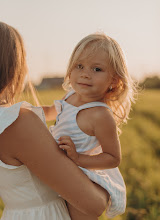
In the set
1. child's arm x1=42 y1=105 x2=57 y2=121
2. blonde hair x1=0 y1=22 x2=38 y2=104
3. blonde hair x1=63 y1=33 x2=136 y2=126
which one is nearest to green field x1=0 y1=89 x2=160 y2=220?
child's arm x1=42 y1=105 x2=57 y2=121

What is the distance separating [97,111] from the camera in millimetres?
1949

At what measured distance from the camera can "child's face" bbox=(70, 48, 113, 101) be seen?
203cm

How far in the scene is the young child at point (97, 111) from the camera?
190 cm

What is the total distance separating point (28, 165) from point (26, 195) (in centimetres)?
25

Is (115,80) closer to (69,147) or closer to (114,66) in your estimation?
(114,66)

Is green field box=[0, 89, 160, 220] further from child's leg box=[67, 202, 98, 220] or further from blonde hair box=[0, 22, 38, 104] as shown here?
child's leg box=[67, 202, 98, 220]

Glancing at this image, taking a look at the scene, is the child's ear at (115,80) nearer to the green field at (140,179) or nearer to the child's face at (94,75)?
the child's face at (94,75)

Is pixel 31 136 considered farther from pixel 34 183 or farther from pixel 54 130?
pixel 54 130

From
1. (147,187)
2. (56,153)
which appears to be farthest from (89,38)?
(147,187)

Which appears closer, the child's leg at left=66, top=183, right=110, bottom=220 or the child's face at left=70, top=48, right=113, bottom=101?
the child's leg at left=66, top=183, right=110, bottom=220

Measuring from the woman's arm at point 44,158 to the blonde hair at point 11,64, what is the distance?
0.69ft

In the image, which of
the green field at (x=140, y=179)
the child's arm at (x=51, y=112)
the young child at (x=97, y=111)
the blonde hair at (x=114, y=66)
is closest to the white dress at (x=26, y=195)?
the young child at (x=97, y=111)

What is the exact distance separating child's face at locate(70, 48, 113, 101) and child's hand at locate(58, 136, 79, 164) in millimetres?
323

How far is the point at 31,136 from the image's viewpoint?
1593 millimetres
